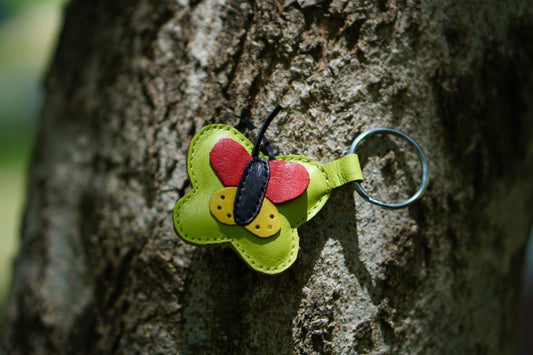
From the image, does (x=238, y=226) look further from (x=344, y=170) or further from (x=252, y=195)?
(x=344, y=170)

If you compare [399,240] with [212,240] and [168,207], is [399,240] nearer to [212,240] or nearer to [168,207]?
[212,240]

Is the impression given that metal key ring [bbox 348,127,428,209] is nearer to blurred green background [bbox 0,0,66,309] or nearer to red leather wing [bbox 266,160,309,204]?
red leather wing [bbox 266,160,309,204]

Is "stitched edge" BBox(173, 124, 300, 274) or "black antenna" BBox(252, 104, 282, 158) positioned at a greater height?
"black antenna" BBox(252, 104, 282, 158)

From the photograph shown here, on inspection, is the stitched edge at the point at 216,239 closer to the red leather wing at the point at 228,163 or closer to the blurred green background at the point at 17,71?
the red leather wing at the point at 228,163

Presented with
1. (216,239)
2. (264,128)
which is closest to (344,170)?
(264,128)

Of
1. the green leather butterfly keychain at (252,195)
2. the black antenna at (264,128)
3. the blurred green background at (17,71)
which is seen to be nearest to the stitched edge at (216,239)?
the green leather butterfly keychain at (252,195)

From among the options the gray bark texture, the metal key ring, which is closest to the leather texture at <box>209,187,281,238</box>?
the gray bark texture

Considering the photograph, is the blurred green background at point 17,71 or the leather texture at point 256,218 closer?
the leather texture at point 256,218
